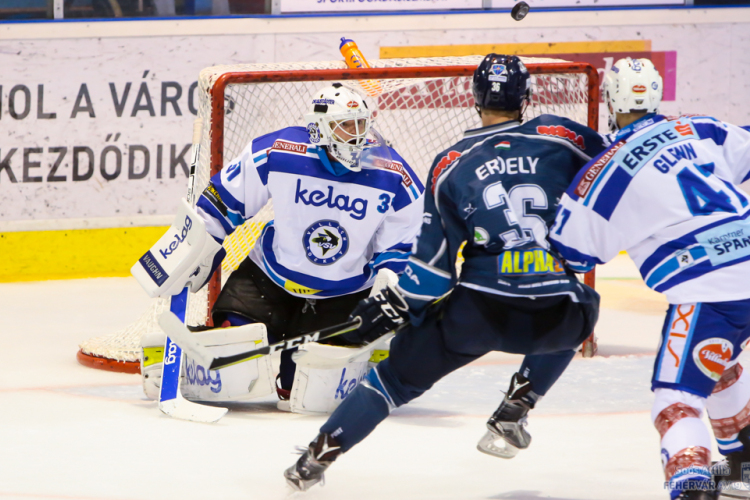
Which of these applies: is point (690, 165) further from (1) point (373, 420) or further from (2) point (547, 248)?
(1) point (373, 420)

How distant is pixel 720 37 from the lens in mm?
6250

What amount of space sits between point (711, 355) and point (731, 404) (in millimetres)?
348

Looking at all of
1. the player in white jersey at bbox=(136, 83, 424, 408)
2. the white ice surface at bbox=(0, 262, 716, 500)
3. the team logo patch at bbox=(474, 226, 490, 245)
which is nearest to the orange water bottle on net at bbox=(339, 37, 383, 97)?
the player in white jersey at bbox=(136, 83, 424, 408)

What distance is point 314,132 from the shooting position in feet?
10.6

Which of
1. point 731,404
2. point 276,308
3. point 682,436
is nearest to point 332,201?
point 276,308

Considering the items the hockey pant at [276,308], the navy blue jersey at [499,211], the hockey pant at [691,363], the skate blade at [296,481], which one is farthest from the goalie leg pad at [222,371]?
the hockey pant at [691,363]

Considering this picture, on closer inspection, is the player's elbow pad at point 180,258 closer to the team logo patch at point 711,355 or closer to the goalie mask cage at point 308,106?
the goalie mask cage at point 308,106

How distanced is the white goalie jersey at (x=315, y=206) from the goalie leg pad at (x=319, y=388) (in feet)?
0.93

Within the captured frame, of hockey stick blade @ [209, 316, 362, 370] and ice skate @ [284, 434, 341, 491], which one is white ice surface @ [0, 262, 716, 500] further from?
hockey stick blade @ [209, 316, 362, 370]

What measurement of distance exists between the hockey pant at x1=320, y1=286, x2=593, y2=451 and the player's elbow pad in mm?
1023

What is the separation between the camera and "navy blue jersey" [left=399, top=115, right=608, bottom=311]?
2.25 m

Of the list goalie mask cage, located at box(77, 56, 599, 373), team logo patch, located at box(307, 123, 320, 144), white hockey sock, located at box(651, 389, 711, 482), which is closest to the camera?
white hockey sock, located at box(651, 389, 711, 482)

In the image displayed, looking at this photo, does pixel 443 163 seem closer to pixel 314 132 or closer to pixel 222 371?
pixel 314 132

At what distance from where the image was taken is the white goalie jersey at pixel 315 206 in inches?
130
